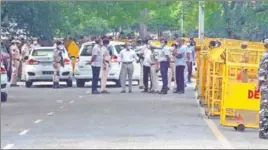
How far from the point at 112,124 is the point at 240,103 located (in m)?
2.63

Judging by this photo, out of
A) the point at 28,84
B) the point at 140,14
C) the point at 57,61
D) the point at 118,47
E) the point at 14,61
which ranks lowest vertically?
the point at 28,84

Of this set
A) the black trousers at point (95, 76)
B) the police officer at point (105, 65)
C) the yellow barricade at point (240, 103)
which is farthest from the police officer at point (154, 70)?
the yellow barricade at point (240, 103)

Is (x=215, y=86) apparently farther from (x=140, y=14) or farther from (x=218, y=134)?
(x=140, y=14)

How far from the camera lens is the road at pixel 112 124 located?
15992 mm

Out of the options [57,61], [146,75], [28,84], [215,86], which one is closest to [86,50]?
[57,61]

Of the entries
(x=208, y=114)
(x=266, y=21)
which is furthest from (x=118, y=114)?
(x=266, y=21)


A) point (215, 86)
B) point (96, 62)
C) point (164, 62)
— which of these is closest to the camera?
point (215, 86)

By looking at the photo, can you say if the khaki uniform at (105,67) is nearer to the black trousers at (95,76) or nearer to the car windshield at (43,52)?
the black trousers at (95,76)

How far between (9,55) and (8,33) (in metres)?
11.3

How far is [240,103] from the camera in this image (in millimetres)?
19031

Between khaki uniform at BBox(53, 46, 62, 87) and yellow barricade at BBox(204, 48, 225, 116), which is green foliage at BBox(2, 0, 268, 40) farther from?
yellow barricade at BBox(204, 48, 225, 116)

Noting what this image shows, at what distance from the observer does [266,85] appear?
58.5 feet

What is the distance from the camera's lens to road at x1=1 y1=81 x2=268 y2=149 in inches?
630

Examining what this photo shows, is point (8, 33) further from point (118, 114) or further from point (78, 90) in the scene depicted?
point (118, 114)
